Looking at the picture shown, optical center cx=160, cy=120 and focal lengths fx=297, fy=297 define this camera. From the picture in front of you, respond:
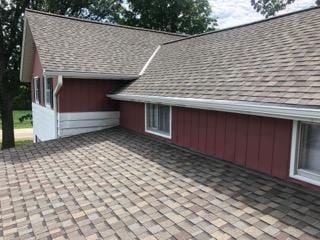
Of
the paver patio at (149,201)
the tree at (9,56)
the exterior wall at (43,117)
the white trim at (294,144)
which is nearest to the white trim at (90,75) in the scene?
the exterior wall at (43,117)

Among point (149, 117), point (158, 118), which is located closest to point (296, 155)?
point (158, 118)

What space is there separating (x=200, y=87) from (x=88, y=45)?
21.5 ft

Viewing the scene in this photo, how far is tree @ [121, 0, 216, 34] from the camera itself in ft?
86.5

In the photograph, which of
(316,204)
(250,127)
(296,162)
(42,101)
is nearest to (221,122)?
(250,127)

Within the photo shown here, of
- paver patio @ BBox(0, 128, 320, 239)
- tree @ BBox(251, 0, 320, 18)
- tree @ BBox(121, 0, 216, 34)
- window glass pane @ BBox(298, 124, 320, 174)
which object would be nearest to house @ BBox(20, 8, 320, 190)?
window glass pane @ BBox(298, 124, 320, 174)

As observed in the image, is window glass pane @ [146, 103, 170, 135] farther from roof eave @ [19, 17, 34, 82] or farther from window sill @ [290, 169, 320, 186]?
roof eave @ [19, 17, 34, 82]

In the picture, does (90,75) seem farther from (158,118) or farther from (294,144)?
(294,144)

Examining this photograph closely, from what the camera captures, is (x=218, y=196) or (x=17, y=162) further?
(x=17, y=162)

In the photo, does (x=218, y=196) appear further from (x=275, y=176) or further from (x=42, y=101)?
(x=42, y=101)

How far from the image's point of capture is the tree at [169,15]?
2636 cm

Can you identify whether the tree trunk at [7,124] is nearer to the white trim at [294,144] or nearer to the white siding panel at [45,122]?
the white siding panel at [45,122]

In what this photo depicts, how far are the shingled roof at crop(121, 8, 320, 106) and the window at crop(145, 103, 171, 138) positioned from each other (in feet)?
1.51

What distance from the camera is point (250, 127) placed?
5.32 m

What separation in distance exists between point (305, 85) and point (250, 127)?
3.79 ft
